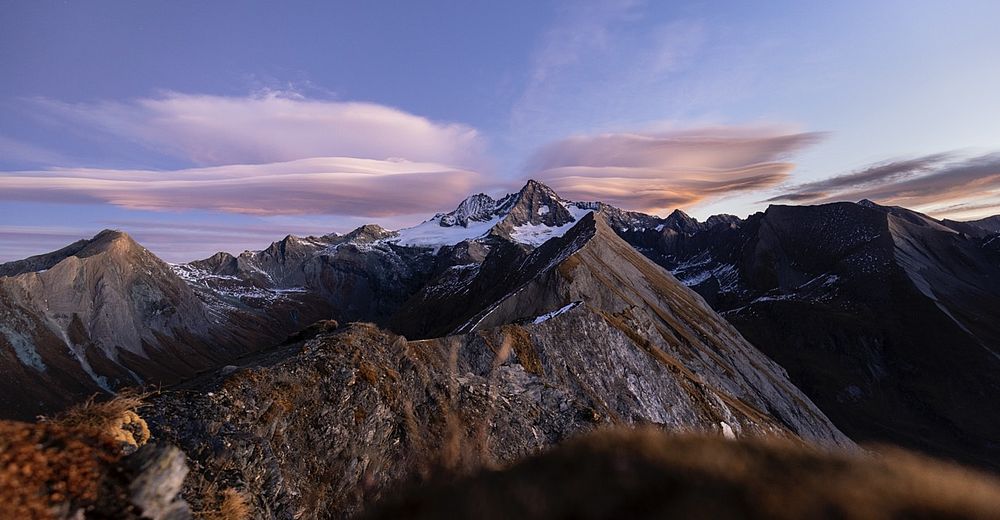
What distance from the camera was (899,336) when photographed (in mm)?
139000

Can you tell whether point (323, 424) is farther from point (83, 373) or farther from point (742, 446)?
point (83, 373)

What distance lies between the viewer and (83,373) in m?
132

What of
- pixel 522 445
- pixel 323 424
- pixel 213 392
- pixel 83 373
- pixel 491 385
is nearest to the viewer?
pixel 213 392

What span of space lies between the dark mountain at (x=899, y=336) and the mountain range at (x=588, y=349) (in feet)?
1.85

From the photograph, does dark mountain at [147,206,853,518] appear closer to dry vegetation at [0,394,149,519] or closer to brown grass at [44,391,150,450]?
brown grass at [44,391,150,450]

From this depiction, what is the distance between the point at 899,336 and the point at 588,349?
5779 inches

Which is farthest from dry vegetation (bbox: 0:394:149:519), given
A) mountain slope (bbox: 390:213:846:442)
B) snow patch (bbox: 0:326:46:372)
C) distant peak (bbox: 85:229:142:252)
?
Answer: distant peak (bbox: 85:229:142:252)

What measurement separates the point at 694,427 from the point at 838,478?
35.1 metres

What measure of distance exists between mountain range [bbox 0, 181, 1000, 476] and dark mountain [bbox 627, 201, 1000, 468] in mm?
565

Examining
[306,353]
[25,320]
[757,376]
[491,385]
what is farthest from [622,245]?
[25,320]

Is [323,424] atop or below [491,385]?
atop

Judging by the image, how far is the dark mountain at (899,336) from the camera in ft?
366

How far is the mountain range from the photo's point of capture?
21344 millimetres

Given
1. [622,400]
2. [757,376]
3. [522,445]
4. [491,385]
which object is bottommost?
[757,376]
